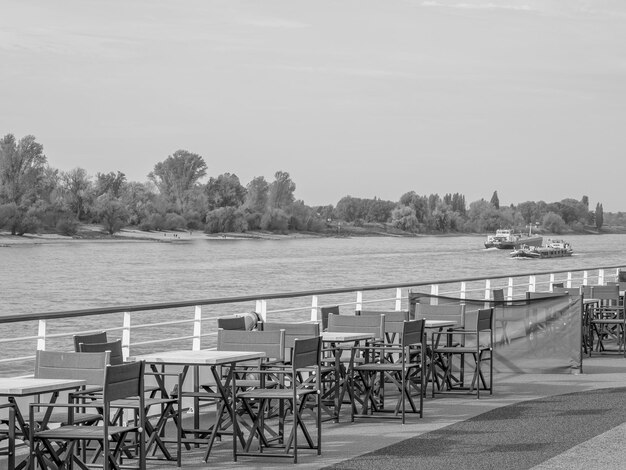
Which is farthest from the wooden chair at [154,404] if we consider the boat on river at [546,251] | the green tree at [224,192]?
the green tree at [224,192]

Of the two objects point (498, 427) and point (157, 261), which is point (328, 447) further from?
point (157, 261)

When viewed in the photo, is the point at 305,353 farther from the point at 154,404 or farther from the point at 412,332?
the point at 412,332

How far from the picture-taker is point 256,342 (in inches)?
325

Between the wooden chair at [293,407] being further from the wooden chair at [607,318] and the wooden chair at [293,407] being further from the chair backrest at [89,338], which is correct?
the wooden chair at [607,318]

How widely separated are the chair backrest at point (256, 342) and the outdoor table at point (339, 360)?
0.92 metres

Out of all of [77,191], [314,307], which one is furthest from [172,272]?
[314,307]

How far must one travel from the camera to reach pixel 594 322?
14891mm

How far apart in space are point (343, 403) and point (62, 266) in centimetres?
7392

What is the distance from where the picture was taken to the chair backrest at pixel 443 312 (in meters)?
11.4

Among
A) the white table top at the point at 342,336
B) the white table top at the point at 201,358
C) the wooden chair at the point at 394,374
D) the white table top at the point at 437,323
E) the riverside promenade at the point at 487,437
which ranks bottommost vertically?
the riverside promenade at the point at 487,437

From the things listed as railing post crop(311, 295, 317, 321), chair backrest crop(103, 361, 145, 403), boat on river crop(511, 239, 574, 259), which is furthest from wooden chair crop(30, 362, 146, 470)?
boat on river crop(511, 239, 574, 259)

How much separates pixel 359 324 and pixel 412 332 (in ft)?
3.03

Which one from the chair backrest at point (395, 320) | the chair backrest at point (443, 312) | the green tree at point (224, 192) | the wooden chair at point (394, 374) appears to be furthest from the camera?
the green tree at point (224, 192)

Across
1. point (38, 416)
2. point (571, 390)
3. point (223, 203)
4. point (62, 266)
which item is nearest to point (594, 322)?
point (571, 390)
